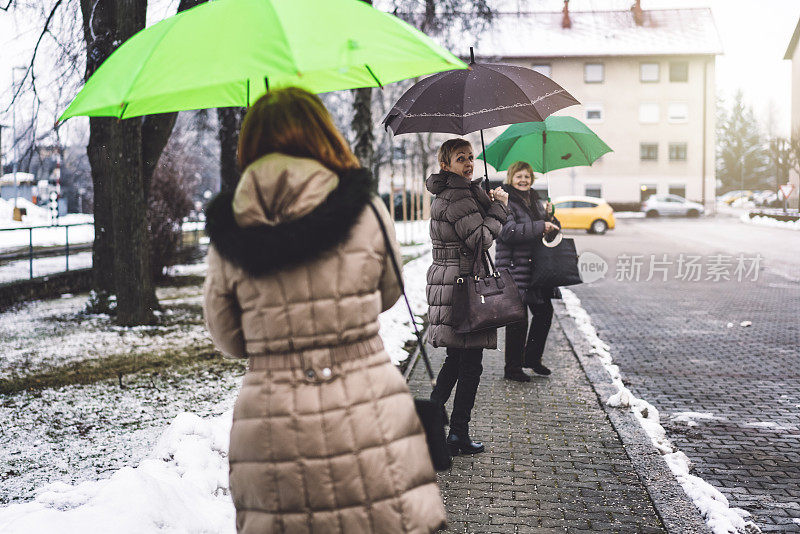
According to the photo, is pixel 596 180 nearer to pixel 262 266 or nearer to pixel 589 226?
pixel 589 226

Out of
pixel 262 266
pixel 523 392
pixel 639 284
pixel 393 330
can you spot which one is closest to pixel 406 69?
pixel 262 266

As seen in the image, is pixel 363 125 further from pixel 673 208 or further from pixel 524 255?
pixel 673 208

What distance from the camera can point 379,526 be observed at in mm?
2328

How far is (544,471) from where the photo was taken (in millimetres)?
4938

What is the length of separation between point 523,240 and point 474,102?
6.13 ft

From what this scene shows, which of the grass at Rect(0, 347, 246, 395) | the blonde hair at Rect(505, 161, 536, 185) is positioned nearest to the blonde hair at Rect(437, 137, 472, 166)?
the blonde hair at Rect(505, 161, 536, 185)

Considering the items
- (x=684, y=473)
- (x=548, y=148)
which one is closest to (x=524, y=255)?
(x=548, y=148)

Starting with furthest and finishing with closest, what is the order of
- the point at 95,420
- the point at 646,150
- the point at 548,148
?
Answer: the point at 646,150 → the point at 548,148 → the point at 95,420

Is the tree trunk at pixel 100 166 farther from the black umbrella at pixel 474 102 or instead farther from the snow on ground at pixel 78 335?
the black umbrella at pixel 474 102

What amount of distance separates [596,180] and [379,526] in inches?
2248

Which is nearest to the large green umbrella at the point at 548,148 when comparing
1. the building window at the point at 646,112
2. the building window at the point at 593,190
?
the building window at the point at 593,190

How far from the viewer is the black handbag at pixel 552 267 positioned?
6.87 metres

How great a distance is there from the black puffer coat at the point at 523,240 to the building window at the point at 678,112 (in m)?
54.6

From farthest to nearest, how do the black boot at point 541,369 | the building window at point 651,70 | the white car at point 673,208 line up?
the building window at point 651,70 < the white car at point 673,208 < the black boot at point 541,369
